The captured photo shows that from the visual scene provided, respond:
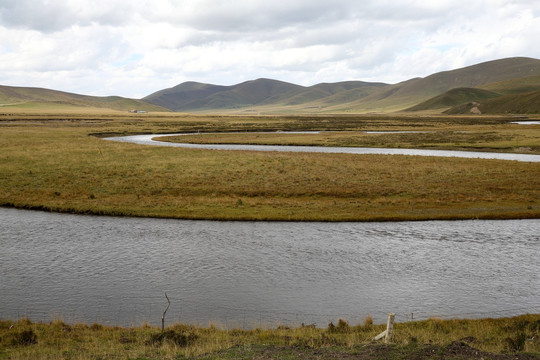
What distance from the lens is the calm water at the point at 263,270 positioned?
21.4 metres

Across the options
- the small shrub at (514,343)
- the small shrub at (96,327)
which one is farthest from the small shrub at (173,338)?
the small shrub at (514,343)

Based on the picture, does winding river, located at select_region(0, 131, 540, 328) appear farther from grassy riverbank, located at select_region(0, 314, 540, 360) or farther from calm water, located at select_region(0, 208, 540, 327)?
grassy riverbank, located at select_region(0, 314, 540, 360)

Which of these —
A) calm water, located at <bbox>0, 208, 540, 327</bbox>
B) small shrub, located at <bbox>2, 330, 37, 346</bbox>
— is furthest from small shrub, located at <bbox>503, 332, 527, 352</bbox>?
small shrub, located at <bbox>2, 330, 37, 346</bbox>

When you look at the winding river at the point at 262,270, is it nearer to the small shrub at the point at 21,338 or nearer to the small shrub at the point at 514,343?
the small shrub at the point at 21,338

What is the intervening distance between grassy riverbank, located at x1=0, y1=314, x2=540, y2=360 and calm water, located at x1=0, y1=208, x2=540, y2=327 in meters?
1.86

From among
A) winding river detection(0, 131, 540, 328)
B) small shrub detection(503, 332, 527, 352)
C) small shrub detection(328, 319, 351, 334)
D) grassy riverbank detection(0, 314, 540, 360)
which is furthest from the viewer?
winding river detection(0, 131, 540, 328)

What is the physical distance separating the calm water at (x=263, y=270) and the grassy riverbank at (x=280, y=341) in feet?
6.09

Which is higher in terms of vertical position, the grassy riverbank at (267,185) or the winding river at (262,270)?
the grassy riverbank at (267,185)

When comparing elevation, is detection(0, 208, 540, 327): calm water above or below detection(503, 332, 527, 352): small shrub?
below

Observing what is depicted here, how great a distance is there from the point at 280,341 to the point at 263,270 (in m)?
9.86

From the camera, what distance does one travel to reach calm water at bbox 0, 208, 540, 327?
21406 millimetres

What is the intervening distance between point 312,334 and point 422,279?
33.5 ft

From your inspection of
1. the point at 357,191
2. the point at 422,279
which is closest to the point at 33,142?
the point at 357,191

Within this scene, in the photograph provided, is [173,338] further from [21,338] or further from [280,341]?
[21,338]
